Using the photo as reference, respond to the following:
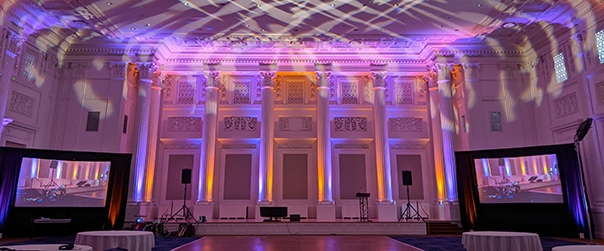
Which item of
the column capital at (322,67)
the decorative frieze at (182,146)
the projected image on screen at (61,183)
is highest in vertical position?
the column capital at (322,67)

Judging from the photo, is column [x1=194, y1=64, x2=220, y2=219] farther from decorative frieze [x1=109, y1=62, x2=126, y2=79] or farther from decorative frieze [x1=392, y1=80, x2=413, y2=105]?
decorative frieze [x1=392, y1=80, x2=413, y2=105]

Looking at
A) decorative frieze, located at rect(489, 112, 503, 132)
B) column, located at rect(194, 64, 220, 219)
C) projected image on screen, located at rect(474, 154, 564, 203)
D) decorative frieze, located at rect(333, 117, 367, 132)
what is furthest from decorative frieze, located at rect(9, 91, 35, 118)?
decorative frieze, located at rect(489, 112, 503, 132)

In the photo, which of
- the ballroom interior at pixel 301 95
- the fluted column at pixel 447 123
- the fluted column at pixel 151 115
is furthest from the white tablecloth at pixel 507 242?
the fluted column at pixel 151 115

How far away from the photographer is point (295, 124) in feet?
45.6

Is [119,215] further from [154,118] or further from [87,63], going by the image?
[87,63]

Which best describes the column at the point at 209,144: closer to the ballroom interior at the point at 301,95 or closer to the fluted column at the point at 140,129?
the ballroom interior at the point at 301,95

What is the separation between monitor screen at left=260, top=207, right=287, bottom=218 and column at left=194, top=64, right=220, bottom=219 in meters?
2.18

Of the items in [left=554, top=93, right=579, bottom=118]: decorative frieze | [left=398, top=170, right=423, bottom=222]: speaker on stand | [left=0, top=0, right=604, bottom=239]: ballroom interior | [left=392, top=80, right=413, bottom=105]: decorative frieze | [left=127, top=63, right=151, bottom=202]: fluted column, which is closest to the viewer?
[left=0, top=0, right=604, bottom=239]: ballroom interior

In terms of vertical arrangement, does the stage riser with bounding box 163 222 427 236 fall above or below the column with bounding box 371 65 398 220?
below

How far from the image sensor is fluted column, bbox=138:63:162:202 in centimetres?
1267

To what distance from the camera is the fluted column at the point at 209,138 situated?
1297 cm

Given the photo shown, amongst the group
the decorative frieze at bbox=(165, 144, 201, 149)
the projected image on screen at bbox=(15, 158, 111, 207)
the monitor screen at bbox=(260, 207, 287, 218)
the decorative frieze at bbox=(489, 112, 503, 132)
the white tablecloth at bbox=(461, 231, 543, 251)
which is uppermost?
the decorative frieze at bbox=(489, 112, 503, 132)

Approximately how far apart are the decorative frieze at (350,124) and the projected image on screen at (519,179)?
4078mm

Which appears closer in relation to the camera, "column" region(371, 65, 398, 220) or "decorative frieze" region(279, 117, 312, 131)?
"column" region(371, 65, 398, 220)
